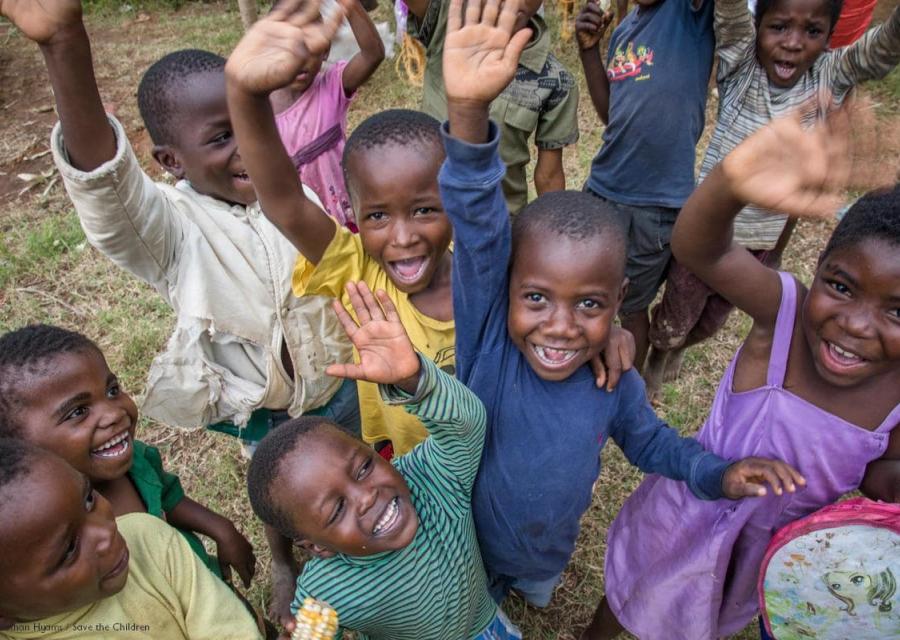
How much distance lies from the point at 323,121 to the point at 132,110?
3785 millimetres

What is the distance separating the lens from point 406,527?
134 cm

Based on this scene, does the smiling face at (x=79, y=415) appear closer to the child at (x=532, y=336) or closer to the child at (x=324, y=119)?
the child at (x=532, y=336)

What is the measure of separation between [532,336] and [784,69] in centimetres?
155

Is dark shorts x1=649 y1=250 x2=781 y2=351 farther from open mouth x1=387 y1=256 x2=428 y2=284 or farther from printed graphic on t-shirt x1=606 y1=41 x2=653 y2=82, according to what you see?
open mouth x1=387 y1=256 x2=428 y2=284

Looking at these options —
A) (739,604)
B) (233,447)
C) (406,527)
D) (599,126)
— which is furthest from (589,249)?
(599,126)

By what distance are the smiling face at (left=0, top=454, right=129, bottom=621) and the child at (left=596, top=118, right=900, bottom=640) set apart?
4.26 feet

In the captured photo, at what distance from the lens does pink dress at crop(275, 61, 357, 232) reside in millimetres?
2260

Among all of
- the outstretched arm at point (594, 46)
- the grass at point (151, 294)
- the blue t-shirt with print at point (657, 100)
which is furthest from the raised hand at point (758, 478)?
the outstretched arm at point (594, 46)

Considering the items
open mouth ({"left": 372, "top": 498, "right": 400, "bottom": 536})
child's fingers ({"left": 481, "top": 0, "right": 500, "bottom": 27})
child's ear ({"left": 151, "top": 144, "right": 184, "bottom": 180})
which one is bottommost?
open mouth ({"left": 372, "top": 498, "right": 400, "bottom": 536})

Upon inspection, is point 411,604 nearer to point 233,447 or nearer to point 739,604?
point 739,604

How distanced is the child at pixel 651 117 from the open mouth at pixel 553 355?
1.00m

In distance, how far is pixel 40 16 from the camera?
1166mm

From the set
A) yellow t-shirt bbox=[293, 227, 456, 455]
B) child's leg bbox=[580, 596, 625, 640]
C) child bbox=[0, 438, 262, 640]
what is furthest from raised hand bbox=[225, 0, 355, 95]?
child's leg bbox=[580, 596, 625, 640]

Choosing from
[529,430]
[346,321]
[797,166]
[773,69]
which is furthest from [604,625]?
[773,69]
